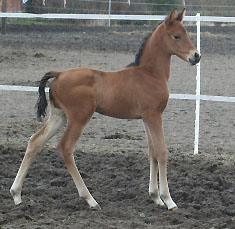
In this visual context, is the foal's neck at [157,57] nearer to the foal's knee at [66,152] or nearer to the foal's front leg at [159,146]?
the foal's front leg at [159,146]

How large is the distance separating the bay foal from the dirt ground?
10.9 inches

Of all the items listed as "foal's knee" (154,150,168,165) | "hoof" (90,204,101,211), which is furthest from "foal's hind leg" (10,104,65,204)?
"foal's knee" (154,150,168,165)

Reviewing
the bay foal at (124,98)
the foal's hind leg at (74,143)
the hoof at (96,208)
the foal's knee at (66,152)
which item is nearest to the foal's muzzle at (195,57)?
the bay foal at (124,98)

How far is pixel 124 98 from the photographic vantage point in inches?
234

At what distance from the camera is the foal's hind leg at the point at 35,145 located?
5.95 meters

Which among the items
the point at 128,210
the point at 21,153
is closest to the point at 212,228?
the point at 128,210

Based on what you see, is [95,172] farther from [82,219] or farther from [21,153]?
[82,219]

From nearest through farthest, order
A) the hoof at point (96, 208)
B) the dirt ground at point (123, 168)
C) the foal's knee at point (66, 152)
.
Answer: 1. the dirt ground at point (123, 168)
2. the hoof at point (96, 208)
3. the foal's knee at point (66, 152)

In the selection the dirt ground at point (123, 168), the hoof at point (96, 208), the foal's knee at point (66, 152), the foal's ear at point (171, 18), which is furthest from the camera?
the foal's ear at point (171, 18)

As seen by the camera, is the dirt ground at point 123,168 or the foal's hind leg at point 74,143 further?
the foal's hind leg at point 74,143

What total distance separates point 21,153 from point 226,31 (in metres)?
19.6

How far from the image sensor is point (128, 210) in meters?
5.74

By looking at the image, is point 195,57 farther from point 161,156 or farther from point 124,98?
point 161,156

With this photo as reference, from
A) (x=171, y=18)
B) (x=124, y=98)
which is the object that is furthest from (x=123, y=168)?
(x=171, y=18)
